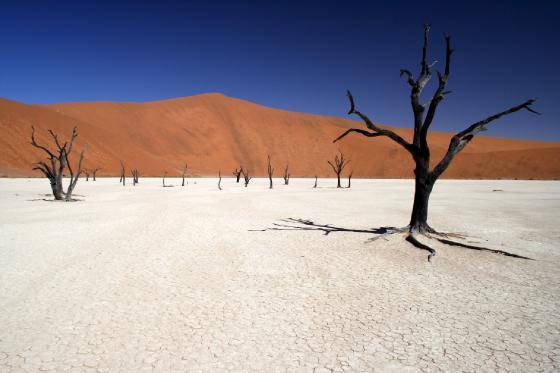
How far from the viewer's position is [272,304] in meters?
4.80

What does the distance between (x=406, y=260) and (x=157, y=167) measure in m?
64.2

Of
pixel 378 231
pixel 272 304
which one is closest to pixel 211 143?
pixel 378 231

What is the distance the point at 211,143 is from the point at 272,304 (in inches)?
3367

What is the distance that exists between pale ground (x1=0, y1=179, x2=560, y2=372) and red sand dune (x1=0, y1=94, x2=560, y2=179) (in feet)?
171

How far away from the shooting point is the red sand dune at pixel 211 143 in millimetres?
60062

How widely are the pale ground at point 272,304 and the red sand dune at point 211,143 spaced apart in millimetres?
52140

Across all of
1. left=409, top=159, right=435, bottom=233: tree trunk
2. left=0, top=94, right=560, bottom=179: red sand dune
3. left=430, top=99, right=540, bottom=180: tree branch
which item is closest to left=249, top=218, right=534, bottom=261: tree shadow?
left=409, top=159, right=435, bottom=233: tree trunk

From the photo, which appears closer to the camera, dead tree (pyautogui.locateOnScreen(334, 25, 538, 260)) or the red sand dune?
dead tree (pyautogui.locateOnScreen(334, 25, 538, 260))

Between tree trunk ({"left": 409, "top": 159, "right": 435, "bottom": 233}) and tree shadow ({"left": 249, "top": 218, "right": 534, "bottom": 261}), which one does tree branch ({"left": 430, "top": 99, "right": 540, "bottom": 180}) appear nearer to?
tree trunk ({"left": 409, "top": 159, "right": 435, "bottom": 233})

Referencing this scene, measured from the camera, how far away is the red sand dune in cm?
6006

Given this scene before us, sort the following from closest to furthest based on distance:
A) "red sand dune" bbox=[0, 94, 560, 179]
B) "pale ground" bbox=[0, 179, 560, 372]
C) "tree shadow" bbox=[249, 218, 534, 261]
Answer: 1. "pale ground" bbox=[0, 179, 560, 372]
2. "tree shadow" bbox=[249, 218, 534, 261]
3. "red sand dune" bbox=[0, 94, 560, 179]

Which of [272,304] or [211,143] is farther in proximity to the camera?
[211,143]

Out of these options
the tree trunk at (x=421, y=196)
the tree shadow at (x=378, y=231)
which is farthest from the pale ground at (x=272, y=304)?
the tree trunk at (x=421, y=196)

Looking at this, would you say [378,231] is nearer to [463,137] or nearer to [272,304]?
[463,137]
